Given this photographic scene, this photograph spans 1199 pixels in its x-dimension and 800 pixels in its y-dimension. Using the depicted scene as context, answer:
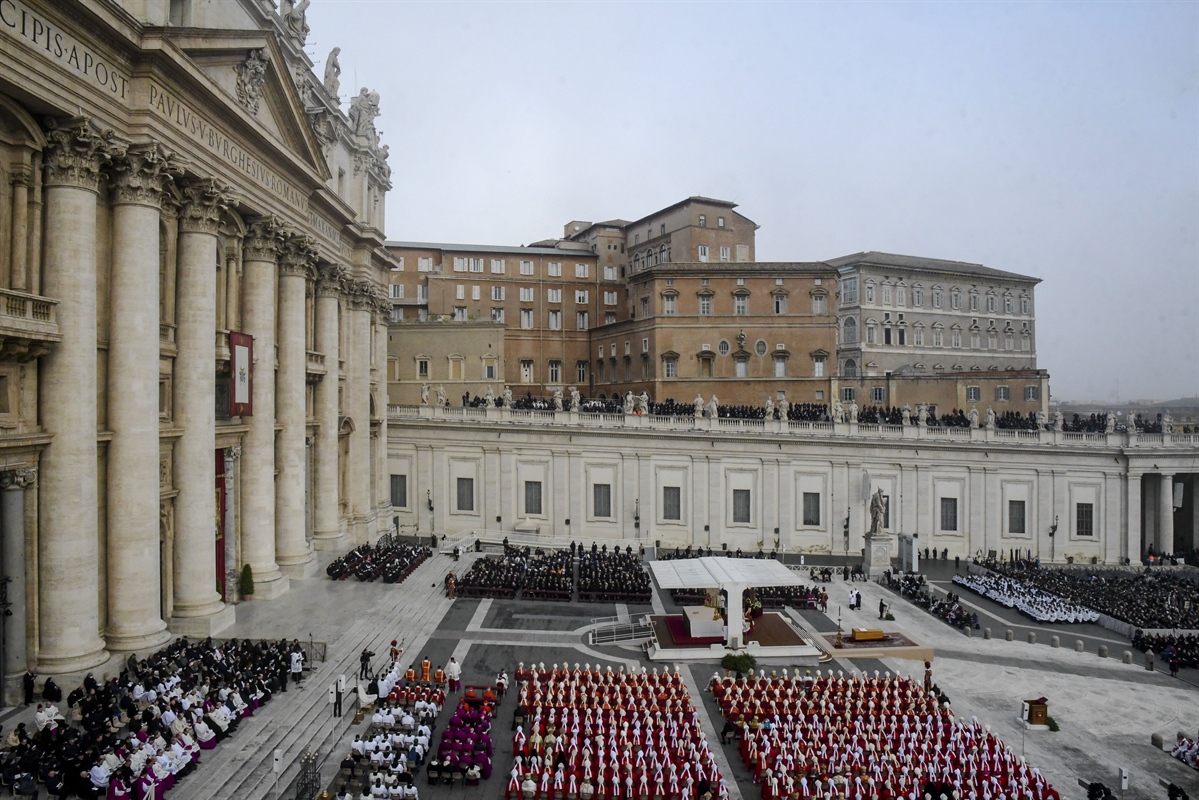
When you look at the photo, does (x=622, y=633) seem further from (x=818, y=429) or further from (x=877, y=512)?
(x=818, y=429)

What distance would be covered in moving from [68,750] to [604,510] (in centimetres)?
3464

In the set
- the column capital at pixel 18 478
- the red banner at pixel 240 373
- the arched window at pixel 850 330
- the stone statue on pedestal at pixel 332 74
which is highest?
the stone statue on pedestal at pixel 332 74

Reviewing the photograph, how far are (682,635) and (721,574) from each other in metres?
2.68

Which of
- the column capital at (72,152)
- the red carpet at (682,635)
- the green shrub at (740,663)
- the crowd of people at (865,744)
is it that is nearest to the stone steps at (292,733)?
the red carpet at (682,635)

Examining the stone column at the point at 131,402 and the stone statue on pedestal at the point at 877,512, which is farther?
the stone statue on pedestal at the point at 877,512

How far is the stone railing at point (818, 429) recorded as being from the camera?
155 feet

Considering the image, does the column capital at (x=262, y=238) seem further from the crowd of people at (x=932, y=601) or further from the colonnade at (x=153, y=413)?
the crowd of people at (x=932, y=601)

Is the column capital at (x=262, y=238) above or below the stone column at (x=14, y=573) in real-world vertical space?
above

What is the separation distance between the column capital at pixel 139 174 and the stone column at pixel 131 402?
0.02m

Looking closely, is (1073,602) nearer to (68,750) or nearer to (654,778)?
(654,778)

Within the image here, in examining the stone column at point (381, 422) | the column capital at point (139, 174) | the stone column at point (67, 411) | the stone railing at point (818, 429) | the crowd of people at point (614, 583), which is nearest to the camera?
the stone column at point (67, 411)

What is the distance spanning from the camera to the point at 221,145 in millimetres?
25469

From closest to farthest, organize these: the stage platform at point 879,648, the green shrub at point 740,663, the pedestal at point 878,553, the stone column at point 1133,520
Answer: the green shrub at point 740,663 < the stage platform at point 879,648 < the pedestal at point 878,553 < the stone column at point 1133,520

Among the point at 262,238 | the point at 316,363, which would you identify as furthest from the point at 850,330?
the point at 262,238
